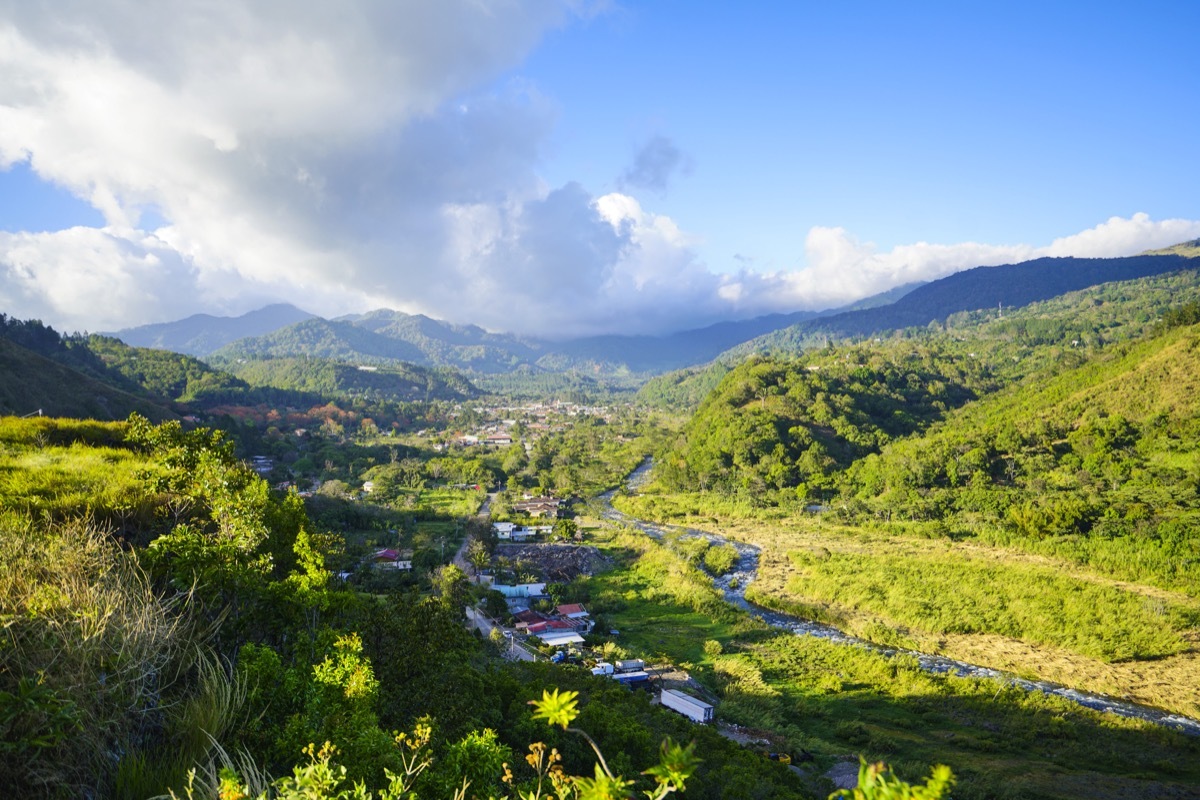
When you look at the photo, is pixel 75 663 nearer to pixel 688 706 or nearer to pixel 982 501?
pixel 688 706

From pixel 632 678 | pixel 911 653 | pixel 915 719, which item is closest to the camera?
pixel 915 719

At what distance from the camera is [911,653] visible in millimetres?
22047

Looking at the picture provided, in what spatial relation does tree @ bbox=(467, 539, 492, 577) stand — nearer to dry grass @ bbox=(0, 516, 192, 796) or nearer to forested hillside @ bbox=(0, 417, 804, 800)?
forested hillside @ bbox=(0, 417, 804, 800)

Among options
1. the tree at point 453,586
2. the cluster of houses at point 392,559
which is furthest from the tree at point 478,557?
the tree at point 453,586

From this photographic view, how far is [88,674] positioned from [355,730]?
1793 mm

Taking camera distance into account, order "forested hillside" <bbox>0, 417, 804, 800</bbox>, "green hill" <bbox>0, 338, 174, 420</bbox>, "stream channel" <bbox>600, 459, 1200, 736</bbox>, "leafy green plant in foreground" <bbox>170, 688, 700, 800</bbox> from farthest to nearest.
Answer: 1. "green hill" <bbox>0, 338, 174, 420</bbox>
2. "stream channel" <bbox>600, 459, 1200, 736</bbox>
3. "forested hillside" <bbox>0, 417, 804, 800</bbox>
4. "leafy green plant in foreground" <bbox>170, 688, 700, 800</bbox>

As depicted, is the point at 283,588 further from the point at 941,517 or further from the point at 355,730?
the point at 941,517

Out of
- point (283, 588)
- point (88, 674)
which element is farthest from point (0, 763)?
point (283, 588)

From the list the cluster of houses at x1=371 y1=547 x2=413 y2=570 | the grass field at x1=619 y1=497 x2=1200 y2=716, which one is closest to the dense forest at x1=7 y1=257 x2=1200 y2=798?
the grass field at x1=619 y1=497 x2=1200 y2=716

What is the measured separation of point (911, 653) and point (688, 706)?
11247 millimetres

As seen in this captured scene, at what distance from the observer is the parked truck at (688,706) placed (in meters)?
15.8

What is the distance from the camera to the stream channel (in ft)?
56.8

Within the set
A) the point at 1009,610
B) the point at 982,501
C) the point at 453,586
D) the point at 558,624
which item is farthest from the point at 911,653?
the point at 982,501

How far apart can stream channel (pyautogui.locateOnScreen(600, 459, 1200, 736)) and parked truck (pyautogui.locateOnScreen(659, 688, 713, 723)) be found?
934cm
